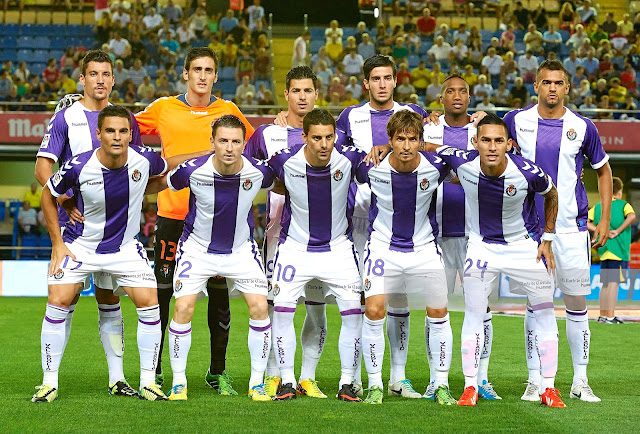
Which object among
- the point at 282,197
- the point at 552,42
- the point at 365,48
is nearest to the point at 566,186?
the point at 282,197

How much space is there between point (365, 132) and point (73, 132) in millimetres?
2166

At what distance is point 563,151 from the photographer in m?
6.79

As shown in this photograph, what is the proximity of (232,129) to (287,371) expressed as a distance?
1729 millimetres

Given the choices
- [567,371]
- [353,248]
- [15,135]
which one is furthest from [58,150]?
[15,135]

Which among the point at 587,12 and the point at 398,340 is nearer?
the point at 398,340

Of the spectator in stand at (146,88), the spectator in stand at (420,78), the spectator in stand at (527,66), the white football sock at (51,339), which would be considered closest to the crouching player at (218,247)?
the white football sock at (51,339)

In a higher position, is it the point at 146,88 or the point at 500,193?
the point at 146,88

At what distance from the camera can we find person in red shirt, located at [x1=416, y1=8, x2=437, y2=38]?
891 inches

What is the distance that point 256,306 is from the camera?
6.51 metres

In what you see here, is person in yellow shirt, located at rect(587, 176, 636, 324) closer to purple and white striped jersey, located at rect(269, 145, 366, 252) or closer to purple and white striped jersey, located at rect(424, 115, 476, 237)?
purple and white striped jersey, located at rect(424, 115, 476, 237)

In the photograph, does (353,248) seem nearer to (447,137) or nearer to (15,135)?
(447,137)

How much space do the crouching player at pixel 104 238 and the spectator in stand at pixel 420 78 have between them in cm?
1458

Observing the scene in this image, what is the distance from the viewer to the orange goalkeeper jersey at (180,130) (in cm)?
700

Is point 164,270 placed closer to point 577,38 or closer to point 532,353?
point 532,353
